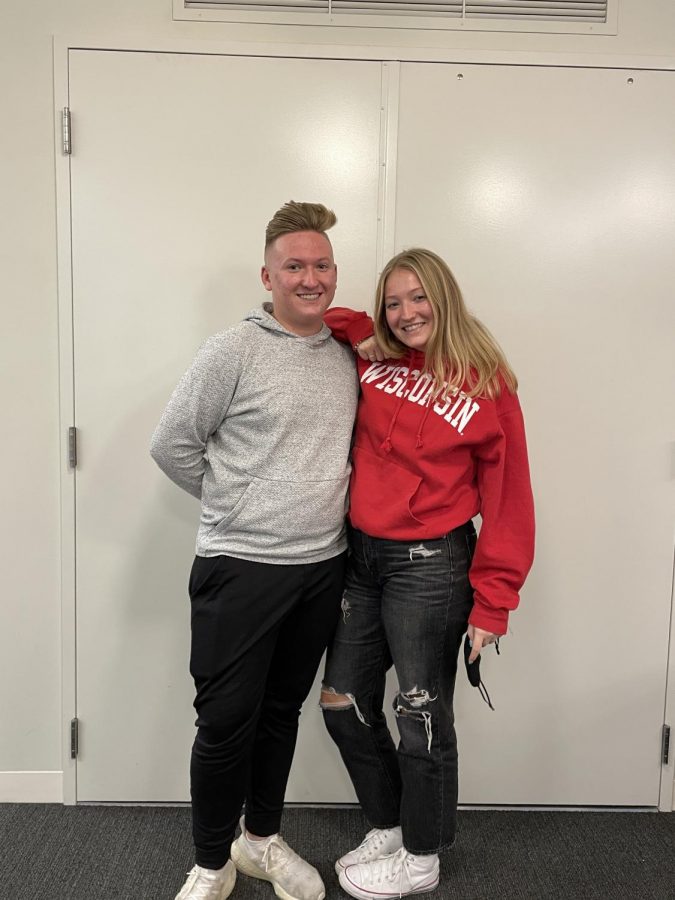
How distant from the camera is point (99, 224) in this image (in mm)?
1939

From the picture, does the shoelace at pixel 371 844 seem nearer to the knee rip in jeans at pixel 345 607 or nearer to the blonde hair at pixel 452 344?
the knee rip in jeans at pixel 345 607

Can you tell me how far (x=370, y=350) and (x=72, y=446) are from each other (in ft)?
3.01

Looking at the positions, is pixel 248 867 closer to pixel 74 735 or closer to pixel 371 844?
pixel 371 844

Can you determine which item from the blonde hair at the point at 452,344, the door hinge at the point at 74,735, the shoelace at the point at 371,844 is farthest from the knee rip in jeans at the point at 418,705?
the door hinge at the point at 74,735

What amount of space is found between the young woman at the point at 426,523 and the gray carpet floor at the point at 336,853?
0.24 metres

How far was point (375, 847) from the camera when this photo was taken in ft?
5.87

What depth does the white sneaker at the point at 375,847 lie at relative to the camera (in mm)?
1784

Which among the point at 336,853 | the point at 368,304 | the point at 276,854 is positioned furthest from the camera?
the point at 368,304

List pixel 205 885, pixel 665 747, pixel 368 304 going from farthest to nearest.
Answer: pixel 665 747, pixel 368 304, pixel 205 885

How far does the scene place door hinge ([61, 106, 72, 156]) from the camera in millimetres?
1900

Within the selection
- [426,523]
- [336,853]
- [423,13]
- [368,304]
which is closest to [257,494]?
[426,523]

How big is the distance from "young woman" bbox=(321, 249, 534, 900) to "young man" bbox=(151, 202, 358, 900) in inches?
3.4

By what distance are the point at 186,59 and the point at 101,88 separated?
24 cm

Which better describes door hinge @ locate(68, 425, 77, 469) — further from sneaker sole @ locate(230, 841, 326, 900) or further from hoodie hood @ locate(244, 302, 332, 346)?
sneaker sole @ locate(230, 841, 326, 900)
